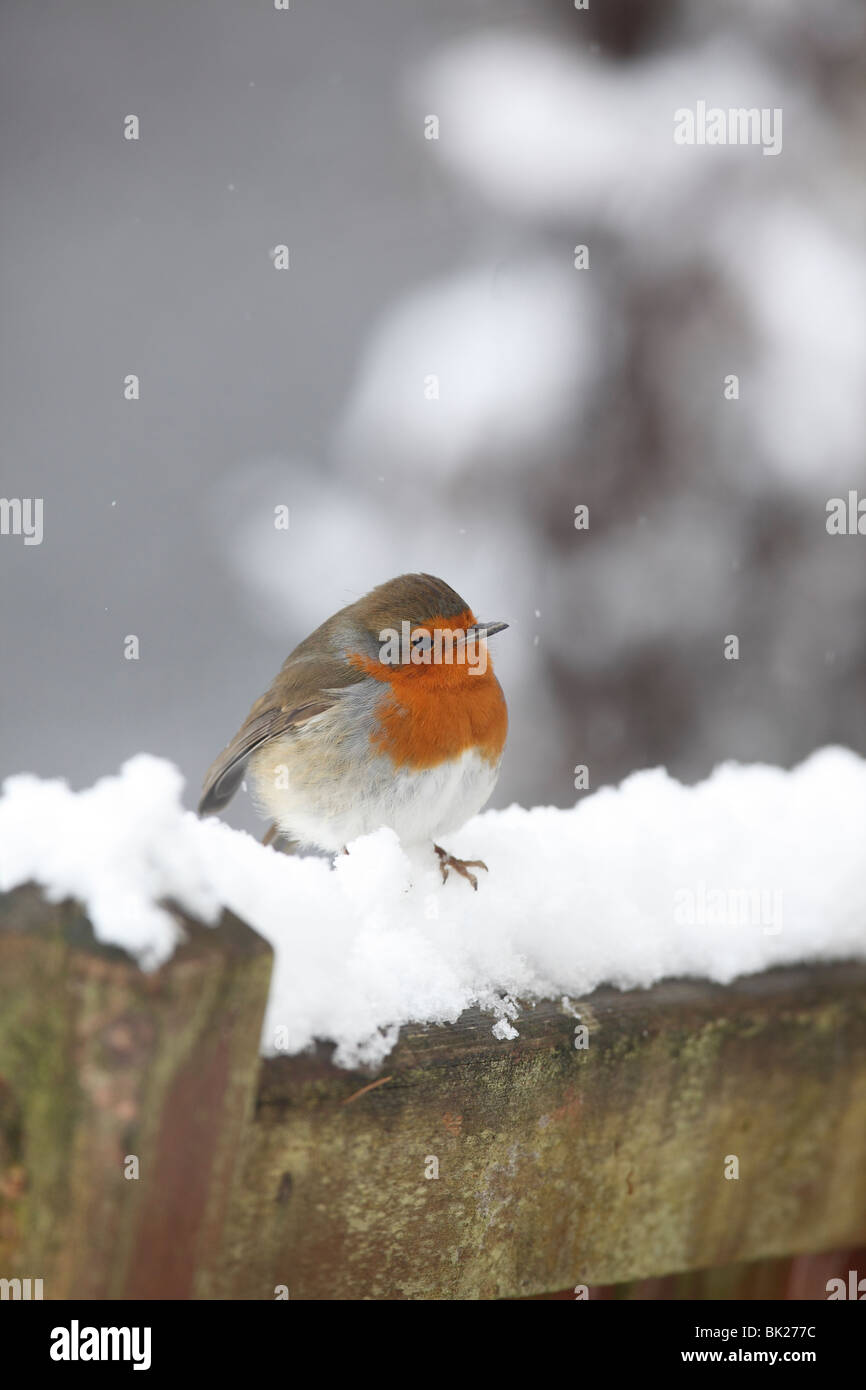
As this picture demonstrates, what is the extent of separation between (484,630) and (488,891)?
1.77 ft

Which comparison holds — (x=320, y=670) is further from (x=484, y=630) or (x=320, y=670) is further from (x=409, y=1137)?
(x=409, y=1137)

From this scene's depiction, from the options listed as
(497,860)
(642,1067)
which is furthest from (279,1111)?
(497,860)

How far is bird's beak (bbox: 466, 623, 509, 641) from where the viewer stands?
1.76 metres

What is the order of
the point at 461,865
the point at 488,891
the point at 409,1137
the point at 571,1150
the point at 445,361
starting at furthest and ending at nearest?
1. the point at 445,361
2. the point at 461,865
3. the point at 488,891
4. the point at 571,1150
5. the point at 409,1137

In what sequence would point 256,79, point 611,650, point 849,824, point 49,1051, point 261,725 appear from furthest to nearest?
point 256,79 → point 611,650 → point 261,725 → point 849,824 → point 49,1051

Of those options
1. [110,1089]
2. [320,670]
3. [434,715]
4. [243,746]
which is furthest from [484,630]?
[110,1089]

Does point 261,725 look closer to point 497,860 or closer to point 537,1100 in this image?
point 497,860

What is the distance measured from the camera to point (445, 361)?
2.99 metres

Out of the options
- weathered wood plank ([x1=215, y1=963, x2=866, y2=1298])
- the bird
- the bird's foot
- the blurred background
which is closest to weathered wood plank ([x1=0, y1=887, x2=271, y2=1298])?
weathered wood plank ([x1=215, y1=963, x2=866, y2=1298])

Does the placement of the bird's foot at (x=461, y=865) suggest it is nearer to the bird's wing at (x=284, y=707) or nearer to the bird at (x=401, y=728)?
the bird at (x=401, y=728)

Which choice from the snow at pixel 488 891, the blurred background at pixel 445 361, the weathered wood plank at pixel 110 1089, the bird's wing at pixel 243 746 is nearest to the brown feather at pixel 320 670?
the bird's wing at pixel 243 746

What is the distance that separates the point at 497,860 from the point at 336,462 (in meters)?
1.88

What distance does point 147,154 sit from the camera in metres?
3.39

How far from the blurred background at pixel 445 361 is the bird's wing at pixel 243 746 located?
635 millimetres
